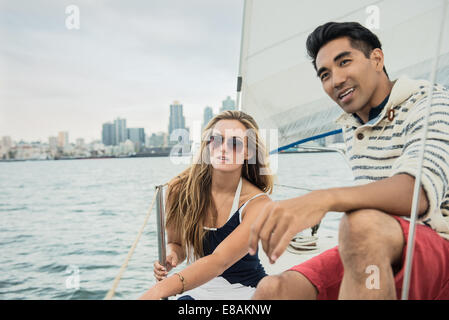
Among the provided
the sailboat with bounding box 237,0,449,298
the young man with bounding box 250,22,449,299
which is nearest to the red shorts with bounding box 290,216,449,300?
the young man with bounding box 250,22,449,299

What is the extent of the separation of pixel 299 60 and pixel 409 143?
1608 mm

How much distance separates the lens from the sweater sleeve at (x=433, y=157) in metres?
0.74

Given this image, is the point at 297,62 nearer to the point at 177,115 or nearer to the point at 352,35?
the point at 177,115

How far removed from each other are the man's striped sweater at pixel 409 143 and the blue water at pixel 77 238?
1.09m

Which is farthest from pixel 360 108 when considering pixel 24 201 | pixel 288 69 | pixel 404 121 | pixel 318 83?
pixel 24 201

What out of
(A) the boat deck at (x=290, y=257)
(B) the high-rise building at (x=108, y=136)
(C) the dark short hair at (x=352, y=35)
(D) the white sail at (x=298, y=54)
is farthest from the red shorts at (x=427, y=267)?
(B) the high-rise building at (x=108, y=136)

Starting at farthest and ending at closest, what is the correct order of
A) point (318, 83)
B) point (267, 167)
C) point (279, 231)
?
point (318, 83) < point (267, 167) < point (279, 231)

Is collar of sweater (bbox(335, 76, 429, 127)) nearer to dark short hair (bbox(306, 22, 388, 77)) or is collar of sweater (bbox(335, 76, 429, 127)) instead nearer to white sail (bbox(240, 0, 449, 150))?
dark short hair (bbox(306, 22, 388, 77))

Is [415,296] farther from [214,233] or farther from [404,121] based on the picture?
[214,233]

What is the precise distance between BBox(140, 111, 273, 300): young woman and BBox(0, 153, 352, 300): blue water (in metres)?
0.46

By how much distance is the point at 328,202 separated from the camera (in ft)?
2.31

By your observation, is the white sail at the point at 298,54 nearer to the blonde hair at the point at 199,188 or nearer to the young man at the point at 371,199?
the blonde hair at the point at 199,188

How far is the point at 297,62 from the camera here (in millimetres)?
2420

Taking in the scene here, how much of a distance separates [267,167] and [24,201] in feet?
65.3
